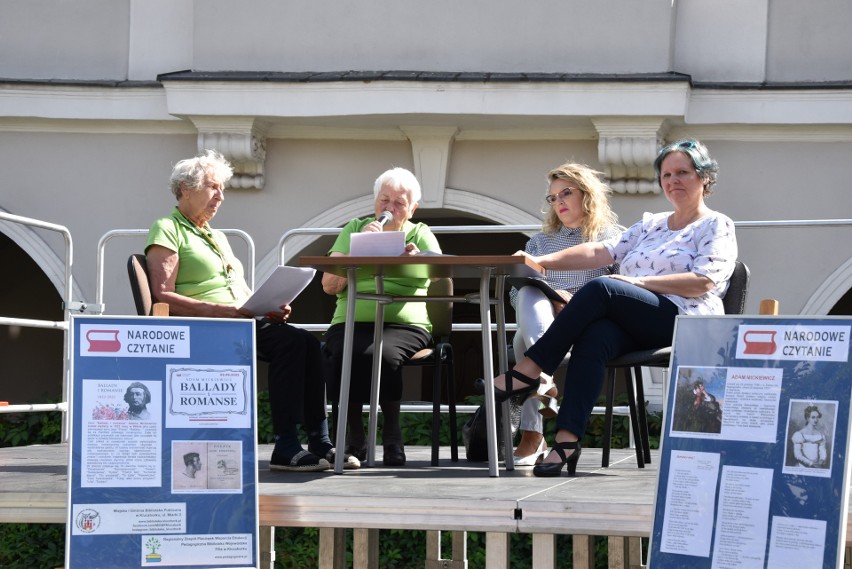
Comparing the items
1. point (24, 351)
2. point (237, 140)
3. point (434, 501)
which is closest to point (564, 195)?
point (434, 501)

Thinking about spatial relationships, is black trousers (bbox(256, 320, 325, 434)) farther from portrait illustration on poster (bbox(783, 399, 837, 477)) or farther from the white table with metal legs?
portrait illustration on poster (bbox(783, 399, 837, 477))

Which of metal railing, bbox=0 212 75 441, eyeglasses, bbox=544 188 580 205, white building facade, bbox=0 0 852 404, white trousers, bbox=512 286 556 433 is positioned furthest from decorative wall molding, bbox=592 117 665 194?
white trousers, bbox=512 286 556 433

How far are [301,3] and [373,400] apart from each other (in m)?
5.90

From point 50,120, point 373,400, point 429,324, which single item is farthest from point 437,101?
point 373,400

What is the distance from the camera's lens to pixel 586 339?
4074 millimetres

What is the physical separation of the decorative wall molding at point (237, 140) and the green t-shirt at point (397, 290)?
4999mm

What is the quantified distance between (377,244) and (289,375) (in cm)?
55

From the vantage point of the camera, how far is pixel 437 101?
9.36 metres

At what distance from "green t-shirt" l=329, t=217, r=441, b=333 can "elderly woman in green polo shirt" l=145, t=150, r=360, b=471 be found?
0.34m

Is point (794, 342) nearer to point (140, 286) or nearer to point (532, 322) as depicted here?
point (532, 322)

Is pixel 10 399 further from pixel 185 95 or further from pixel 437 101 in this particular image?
pixel 437 101

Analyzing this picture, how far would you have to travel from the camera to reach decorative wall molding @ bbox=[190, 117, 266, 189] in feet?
31.8

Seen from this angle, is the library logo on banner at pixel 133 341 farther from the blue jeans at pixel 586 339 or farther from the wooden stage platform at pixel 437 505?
the blue jeans at pixel 586 339

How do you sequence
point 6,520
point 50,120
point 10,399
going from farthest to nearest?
point 10,399, point 50,120, point 6,520
